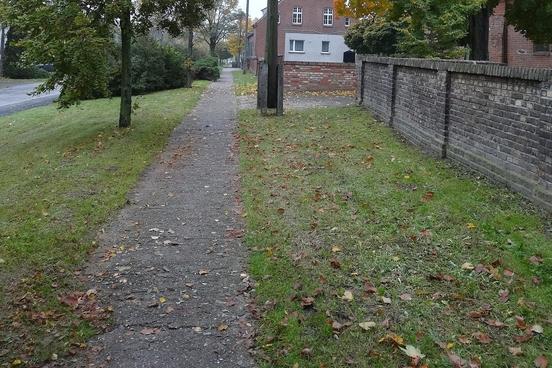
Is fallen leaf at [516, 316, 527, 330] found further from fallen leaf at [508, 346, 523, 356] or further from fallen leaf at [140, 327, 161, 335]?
fallen leaf at [140, 327, 161, 335]

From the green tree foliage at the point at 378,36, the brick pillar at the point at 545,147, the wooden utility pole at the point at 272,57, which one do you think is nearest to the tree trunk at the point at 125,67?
the wooden utility pole at the point at 272,57

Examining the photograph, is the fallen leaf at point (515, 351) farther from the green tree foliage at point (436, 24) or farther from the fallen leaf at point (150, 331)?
the green tree foliage at point (436, 24)

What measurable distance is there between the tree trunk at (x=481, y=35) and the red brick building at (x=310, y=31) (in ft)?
130

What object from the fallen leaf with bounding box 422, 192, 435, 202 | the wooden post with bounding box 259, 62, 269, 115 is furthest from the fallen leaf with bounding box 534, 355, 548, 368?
the wooden post with bounding box 259, 62, 269, 115

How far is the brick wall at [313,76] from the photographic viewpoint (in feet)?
86.1

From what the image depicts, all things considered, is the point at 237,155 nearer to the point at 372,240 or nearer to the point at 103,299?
the point at 372,240

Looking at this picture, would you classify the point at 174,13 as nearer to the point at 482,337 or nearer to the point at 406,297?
the point at 406,297

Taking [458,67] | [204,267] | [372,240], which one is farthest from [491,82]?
[204,267]

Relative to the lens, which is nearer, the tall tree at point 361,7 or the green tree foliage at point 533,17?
the green tree foliage at point 533,17

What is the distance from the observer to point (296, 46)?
6022cm

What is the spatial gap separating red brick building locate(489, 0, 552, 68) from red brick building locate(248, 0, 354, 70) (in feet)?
90.2

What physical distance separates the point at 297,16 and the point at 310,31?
74.4 inches

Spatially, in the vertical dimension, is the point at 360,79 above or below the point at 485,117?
above

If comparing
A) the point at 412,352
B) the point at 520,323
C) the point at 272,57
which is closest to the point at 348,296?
the point at 412,352
